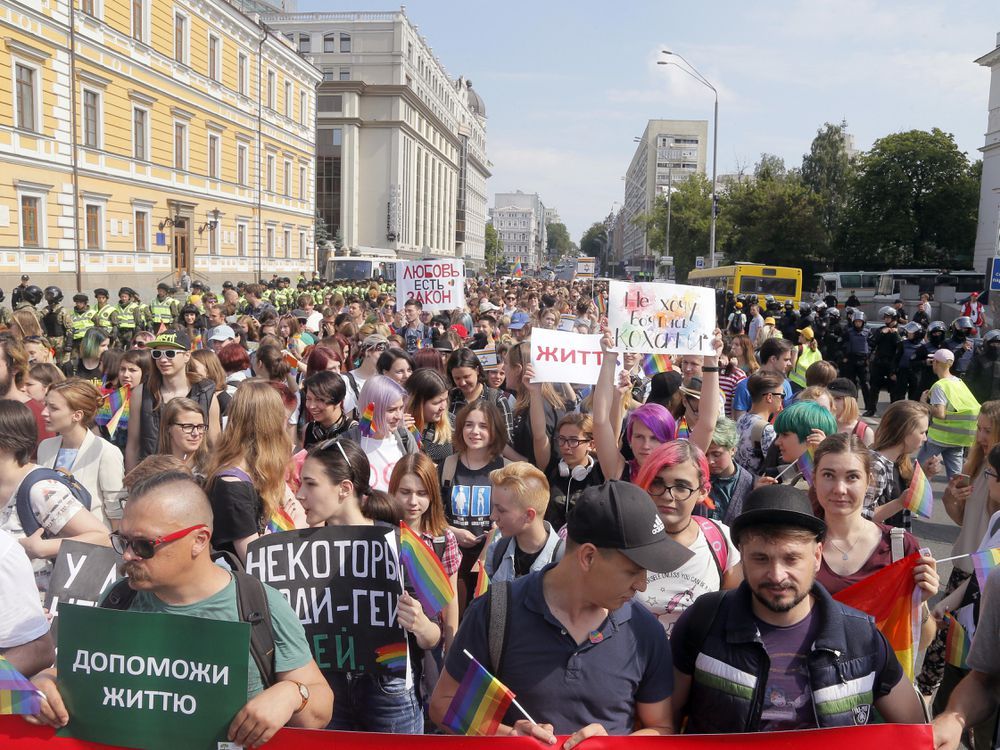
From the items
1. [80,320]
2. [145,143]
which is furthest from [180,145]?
[80,320]

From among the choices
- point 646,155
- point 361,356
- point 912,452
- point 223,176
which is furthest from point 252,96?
point 646,155

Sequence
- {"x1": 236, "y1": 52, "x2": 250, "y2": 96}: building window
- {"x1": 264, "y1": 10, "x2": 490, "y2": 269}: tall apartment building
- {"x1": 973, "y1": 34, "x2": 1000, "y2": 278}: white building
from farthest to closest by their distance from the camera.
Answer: {"x1": 264, "y1": 10, "x2": 490, "y2": 269}: tall apartment building → {"x1": 973, "y1": 34, "x2": 1000, "y2": 278}: white building → {"x1": 236, "y1": 52, "x2": 250, "y2": 96}: building window

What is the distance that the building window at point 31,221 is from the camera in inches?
1031

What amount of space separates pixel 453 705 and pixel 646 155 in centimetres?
16287

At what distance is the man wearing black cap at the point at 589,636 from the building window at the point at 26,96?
28125 millimetres

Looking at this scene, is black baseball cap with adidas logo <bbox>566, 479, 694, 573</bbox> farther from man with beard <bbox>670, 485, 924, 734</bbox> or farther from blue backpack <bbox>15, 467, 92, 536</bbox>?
blue backpack <bbox>15, 467, 92, 536</bbox>

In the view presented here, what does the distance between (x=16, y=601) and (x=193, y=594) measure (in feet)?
2.28

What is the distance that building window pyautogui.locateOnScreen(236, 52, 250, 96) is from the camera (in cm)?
4169

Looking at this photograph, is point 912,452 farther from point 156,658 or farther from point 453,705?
point 156,658

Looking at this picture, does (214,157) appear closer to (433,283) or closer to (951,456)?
(433,283)

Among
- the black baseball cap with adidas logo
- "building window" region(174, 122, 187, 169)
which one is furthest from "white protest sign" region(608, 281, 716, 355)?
"building window" region(174, 122, 187, 169)

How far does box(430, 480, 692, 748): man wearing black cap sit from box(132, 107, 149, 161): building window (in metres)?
34.2

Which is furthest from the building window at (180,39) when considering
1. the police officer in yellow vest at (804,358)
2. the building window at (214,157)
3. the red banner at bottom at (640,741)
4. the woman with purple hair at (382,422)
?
the red banner at bottom at (640,741)

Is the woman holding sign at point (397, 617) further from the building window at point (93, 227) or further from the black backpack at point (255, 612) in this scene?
the building window at point (93, 227)
